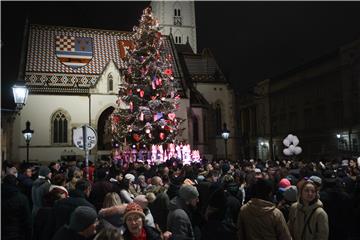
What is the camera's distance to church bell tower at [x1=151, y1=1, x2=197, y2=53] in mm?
71500

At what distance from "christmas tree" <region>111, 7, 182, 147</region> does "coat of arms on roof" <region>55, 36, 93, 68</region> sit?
13528 millimetres

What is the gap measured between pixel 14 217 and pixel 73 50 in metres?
34.6

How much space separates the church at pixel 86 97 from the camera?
35.2m

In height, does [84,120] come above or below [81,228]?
above

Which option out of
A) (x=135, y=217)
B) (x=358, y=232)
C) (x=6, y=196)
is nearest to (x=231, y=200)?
(x=358, y=232)

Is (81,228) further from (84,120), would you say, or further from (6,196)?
(84,120)

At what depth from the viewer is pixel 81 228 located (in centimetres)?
416

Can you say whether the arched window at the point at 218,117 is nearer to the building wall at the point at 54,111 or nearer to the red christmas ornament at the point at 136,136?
the building wall at the point at 54,111

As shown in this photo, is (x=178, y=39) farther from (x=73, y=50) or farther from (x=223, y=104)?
(x=73, y=50)

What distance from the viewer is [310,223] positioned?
5.48 metres

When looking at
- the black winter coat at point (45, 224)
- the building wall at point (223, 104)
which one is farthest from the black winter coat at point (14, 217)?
the building wall at point (223, 104)

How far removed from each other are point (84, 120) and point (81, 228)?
32.8 metres

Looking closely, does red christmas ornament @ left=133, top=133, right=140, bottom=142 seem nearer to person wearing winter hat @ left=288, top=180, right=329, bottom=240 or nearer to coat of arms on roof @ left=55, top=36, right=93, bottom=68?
coat of arms on roof @ left=55, top=36, right=93, bottom=68

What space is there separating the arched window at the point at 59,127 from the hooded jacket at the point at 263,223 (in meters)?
32.8
